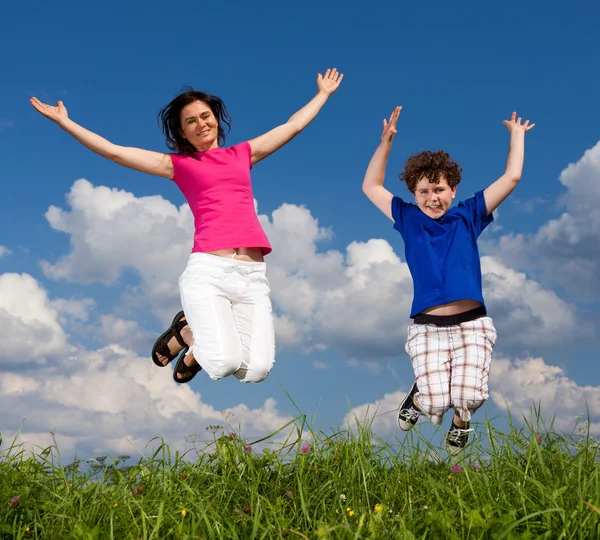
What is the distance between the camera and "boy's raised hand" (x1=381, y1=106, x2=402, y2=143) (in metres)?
7.02

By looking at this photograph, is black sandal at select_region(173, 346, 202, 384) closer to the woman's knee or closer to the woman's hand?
the woman's knee

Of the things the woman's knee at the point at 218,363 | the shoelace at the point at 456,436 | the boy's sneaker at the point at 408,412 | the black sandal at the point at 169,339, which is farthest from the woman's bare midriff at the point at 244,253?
the shoelace at the point at 456,436

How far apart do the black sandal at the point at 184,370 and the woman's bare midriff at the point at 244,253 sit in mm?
1357

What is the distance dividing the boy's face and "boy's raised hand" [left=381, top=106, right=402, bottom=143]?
1.75 ft

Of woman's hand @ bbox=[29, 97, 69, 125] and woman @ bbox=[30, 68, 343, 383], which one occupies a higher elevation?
woman's hand @ bbox=[29, 97, 69, 125]

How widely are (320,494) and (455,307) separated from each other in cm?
241

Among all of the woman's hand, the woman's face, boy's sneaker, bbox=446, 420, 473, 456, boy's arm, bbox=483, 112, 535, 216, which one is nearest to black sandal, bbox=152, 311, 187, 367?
the woman's face

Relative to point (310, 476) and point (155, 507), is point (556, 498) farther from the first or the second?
point (155, 507)

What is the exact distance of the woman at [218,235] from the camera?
20.4ft

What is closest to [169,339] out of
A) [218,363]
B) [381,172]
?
[218,363]

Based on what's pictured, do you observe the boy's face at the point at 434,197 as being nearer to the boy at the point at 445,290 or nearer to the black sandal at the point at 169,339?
the boy at the point at 445,290

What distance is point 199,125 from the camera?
671 cm

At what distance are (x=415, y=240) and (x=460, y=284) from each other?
616mm

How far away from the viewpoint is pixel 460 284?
6.47 m
